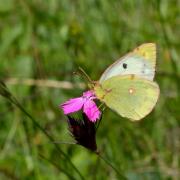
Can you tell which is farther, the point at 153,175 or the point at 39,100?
the point at 39,100

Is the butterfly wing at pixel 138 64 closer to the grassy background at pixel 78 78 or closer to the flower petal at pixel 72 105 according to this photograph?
the flower petal at pixel 72 105

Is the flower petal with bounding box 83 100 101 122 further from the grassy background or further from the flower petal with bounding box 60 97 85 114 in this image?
the grassy background

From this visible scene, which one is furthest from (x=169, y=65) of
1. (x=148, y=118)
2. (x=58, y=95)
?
(x=58, y=95)

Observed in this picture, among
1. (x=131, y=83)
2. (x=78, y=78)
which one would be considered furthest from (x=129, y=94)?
(x=78, y=78)

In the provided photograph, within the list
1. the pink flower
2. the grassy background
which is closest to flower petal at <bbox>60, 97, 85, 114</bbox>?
the pink flower

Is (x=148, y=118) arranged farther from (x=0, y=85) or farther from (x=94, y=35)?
(x=0, y=85)

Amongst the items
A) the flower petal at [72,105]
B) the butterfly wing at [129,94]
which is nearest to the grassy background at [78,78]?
the butterfly wing at [129,94]

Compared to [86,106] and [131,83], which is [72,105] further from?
[131,83]
